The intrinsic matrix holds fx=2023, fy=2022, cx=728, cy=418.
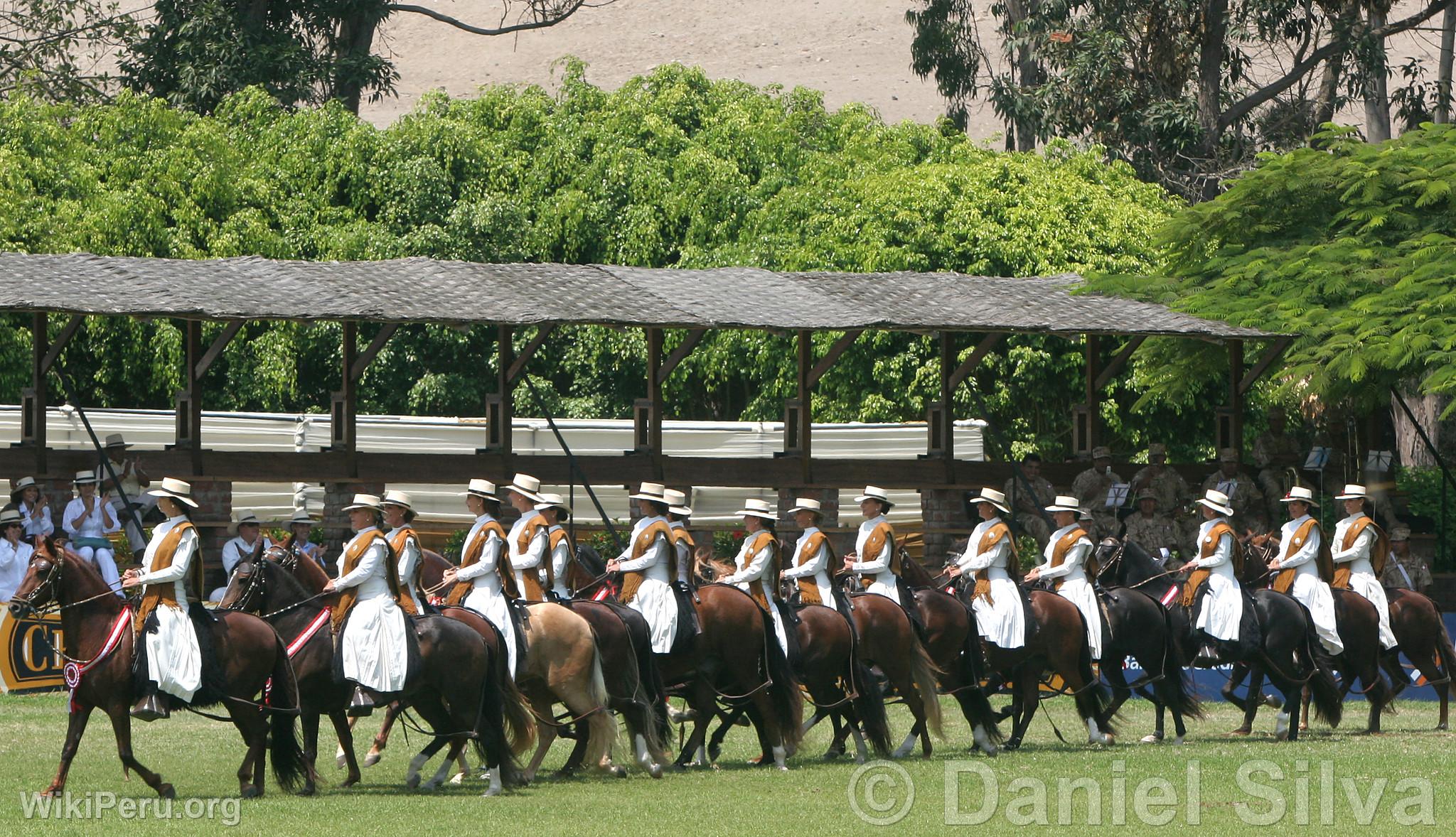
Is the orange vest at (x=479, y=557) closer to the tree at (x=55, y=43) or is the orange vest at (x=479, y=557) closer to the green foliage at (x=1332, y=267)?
the green foliage at (x=1332, y=267)

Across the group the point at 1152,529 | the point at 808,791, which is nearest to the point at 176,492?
the point at 808,791

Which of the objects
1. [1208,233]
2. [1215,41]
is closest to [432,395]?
[1208,233]

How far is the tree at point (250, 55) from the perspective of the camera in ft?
130

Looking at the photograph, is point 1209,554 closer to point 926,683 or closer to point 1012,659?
point 1012,659

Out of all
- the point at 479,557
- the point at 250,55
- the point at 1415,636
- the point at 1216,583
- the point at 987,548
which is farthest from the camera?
the point at 250,55

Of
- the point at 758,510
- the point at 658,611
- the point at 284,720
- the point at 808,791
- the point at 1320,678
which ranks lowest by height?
the point at 808,791

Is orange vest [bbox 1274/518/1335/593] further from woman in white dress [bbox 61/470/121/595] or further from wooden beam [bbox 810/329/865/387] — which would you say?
woman in white dress [bbox 61/470/121/595]

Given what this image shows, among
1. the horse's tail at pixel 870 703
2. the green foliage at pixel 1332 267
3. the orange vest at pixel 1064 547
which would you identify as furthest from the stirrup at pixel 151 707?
the green foliage at pixel 1332 267

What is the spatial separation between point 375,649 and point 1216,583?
7.69 m

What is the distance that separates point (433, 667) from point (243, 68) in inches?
1133

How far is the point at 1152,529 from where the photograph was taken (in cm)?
2303

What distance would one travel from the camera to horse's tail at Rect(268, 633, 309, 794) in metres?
12.9

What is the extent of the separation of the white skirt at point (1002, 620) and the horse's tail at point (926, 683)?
0.67 m

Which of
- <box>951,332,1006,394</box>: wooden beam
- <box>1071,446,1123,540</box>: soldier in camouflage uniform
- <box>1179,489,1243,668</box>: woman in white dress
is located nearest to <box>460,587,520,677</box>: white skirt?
<box>1179,489,1243,668</box>: woman in white dress
